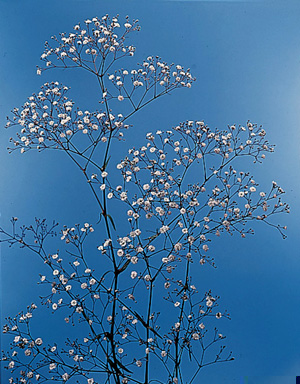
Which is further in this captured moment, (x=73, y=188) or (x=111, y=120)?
(x=73, y=188)

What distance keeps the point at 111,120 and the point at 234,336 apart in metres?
1.43

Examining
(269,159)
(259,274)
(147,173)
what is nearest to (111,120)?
(147,173)

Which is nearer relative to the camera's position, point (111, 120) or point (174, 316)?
point (111, 120)

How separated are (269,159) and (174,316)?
1.02 metres

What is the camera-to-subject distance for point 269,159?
9.46 feet

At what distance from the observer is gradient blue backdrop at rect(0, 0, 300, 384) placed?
112 inches

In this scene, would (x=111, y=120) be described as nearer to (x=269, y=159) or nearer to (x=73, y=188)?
(x=73, y=188)

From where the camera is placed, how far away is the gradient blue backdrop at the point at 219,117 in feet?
9.30

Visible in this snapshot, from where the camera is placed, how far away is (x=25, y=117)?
2168 mm

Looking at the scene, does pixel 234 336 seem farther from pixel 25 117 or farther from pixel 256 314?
pixel 25 117

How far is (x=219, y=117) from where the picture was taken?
9.45 ft

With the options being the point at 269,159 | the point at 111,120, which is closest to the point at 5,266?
the point at 111,120

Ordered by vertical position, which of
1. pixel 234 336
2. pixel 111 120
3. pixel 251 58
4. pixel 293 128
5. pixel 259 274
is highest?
pixel 251 58

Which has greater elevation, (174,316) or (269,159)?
(269,159)
